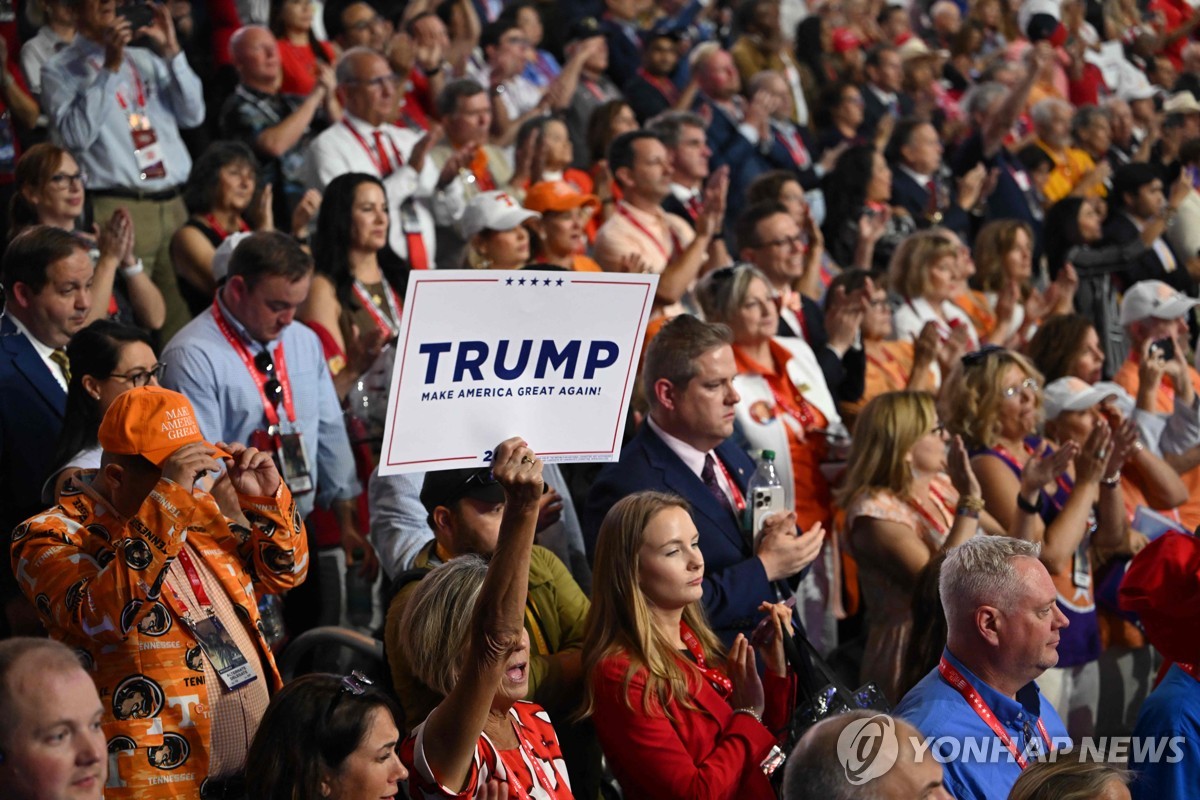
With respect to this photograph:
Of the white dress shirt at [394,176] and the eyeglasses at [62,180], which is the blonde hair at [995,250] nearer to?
the white dress shirt at [394,176]

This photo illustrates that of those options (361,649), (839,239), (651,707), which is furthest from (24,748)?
(839,239)

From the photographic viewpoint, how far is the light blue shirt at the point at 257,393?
5250mm

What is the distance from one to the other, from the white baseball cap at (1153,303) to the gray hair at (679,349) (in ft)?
11.6

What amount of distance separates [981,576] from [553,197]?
12.4ft

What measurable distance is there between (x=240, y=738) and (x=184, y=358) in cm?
191

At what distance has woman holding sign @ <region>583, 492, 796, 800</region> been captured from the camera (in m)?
3.90

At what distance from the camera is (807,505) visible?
6141 mm

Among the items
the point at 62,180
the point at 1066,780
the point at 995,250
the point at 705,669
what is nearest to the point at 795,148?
the point at 995,250

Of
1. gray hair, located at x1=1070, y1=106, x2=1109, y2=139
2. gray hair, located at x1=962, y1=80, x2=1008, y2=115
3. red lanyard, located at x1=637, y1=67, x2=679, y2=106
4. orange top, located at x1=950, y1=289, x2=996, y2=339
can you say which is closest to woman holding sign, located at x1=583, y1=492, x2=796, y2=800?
orange top, located at x1=950, y1=289, x2=996, y2=339

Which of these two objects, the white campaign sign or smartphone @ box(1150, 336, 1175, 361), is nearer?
the white campaign sign

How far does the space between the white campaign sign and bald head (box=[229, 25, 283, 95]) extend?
16.5 ft

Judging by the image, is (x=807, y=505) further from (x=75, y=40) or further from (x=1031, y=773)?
(x=75, y=40)

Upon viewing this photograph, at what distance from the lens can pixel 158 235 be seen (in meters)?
7.08

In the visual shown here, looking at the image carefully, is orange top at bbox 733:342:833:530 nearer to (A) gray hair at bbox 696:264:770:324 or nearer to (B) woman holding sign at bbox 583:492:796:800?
(A) gray hair at bbox 696:264:770:324
